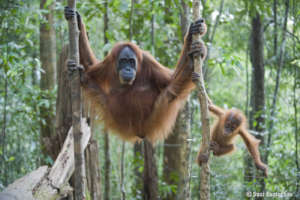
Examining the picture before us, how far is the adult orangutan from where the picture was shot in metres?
4.02

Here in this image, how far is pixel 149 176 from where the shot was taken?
5.46 m

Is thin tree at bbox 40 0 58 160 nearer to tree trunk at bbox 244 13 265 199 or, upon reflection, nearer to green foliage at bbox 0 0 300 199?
green foliage at bbox 0 0 300 199

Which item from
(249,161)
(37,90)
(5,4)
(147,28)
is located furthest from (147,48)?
(249,161)

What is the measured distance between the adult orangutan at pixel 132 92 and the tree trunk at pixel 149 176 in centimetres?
111

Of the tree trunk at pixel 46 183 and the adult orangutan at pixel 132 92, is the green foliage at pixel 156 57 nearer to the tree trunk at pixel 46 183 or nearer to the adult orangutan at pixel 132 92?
the adult orangutan at pixel 132 92

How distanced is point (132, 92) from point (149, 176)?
1870 mm

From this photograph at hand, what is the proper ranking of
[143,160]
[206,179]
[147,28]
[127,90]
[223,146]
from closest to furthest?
1. [206,179]
2. [127,90]
3. [223,146]
4. [143,160]
5. [147,28]

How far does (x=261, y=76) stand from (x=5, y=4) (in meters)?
4.70

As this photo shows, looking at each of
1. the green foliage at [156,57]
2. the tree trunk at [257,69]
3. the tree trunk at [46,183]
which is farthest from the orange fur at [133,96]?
the tree trunk at [257,69]

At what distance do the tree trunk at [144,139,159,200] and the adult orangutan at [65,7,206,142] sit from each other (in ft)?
3.63

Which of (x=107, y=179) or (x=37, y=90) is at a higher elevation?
(x=37, y=90)

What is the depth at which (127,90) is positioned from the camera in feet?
14.2

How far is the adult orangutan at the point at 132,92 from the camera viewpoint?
13.2 feet

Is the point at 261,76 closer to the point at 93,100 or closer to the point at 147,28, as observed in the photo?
the point at 147,28
